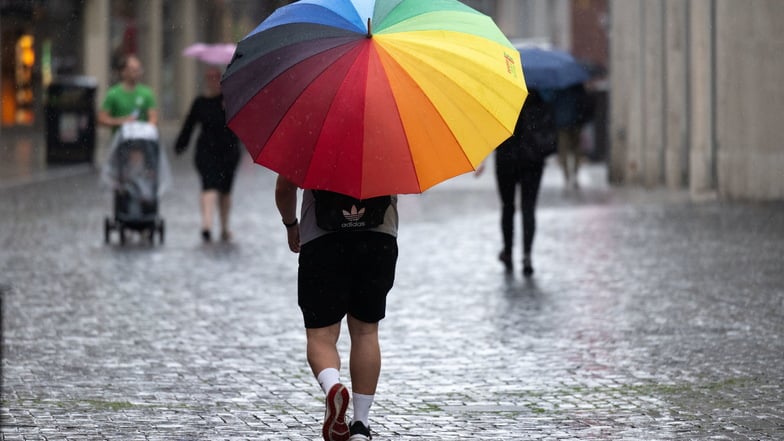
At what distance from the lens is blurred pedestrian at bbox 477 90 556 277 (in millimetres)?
12641

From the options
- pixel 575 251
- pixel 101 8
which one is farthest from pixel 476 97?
pixel 101 8

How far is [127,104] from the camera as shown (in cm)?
1608

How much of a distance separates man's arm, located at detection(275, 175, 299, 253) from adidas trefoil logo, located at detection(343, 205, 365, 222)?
246 mm

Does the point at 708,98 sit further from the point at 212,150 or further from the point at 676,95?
the point at 212,150

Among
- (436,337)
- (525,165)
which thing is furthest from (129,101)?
(436,337)

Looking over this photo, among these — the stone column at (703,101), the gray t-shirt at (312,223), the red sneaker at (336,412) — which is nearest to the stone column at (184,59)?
the stone column at (703,101)

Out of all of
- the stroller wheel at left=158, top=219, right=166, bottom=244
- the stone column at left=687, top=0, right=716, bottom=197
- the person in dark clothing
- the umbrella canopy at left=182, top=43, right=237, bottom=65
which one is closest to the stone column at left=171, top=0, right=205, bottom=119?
the stone column at left=687, top=0, right=716, bottom=197

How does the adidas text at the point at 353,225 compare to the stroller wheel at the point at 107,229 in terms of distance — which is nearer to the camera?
the adidas text at the point at 353,225

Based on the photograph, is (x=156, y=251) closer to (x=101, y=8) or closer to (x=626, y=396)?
(x=626, y=396)

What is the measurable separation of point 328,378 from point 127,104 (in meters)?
10.3

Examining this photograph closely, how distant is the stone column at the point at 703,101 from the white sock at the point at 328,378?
15490 mm

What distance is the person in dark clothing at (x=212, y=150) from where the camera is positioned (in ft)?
51.6

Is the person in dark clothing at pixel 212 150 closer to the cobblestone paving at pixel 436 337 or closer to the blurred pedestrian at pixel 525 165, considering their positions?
the cobblestone paving at pixel 436 337

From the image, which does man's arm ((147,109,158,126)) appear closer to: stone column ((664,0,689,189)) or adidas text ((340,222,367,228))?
stone column ((664,0,689,189))
